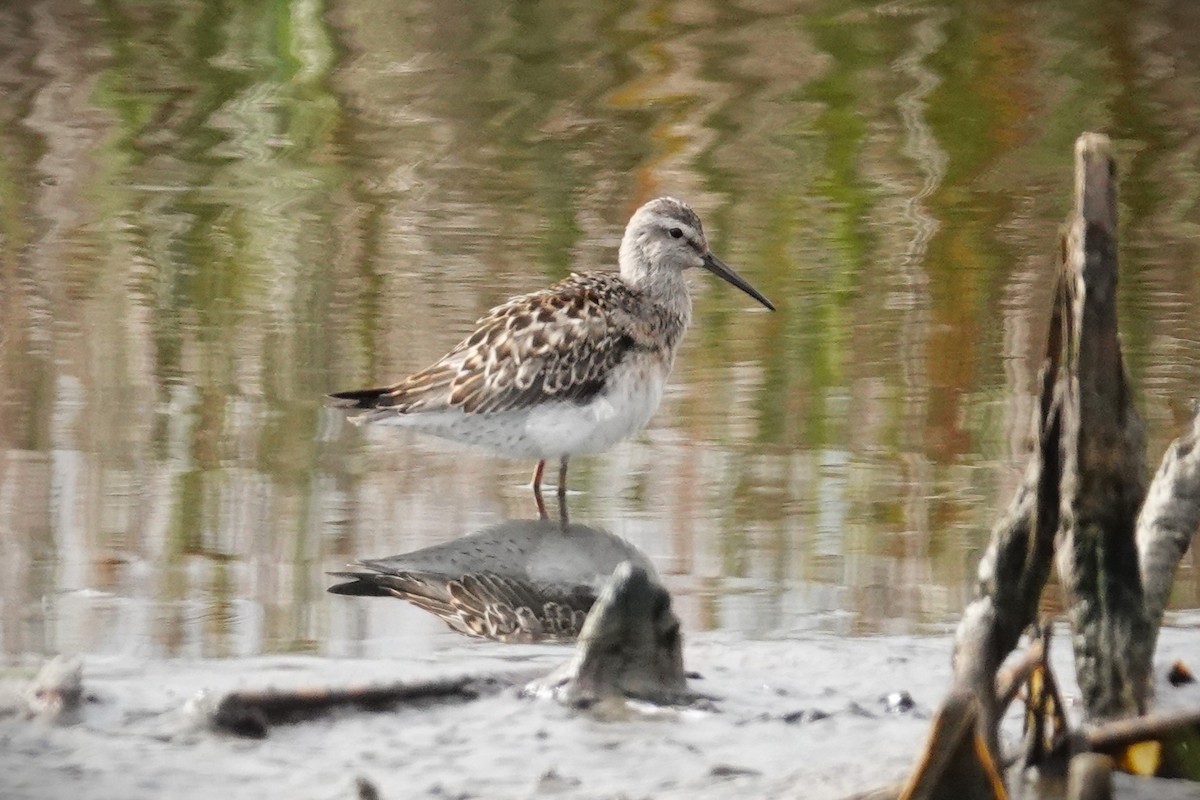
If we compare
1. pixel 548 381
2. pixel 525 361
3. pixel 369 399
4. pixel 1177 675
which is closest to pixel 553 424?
pixel 548 381

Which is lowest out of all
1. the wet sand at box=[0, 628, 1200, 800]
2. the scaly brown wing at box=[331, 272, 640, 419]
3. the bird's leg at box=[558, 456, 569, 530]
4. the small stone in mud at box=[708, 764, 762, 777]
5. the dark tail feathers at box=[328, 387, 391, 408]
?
the small stone in mud at box=[708, 764, 762, 777]

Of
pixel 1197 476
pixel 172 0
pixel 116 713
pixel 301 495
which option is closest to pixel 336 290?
pixel 301 495

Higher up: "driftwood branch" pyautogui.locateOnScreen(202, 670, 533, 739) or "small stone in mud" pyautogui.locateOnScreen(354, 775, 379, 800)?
"driftwood branch" pyautogui.locateOnScreen(202, 670, 533, 739)

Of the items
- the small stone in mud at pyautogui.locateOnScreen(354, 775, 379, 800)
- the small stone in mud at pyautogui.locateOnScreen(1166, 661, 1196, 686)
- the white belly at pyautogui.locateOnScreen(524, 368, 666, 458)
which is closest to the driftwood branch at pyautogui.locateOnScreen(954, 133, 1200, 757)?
the small stone in mud at pyautogui.locateOnScreen(1166, 661, 1196, 686)

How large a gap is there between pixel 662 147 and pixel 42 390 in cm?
538

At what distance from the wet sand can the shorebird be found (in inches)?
85.9

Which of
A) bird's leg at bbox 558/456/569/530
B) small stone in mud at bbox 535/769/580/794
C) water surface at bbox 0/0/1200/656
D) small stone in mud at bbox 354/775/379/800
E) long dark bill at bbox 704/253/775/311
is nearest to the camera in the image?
small stone in mud at bbox 354/775/379/800

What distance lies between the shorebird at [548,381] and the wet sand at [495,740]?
218cm

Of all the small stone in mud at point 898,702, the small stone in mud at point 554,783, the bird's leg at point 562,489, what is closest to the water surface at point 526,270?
the bird's leg at point 562,489

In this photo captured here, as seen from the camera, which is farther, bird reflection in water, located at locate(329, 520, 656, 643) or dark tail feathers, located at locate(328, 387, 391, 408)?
dark tail feathers, located at locate(328, 387, 391, 408)

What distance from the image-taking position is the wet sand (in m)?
4.66

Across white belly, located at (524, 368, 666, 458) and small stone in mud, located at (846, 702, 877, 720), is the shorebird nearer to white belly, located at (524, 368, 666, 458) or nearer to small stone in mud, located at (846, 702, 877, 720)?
white belly, located at (524, 368, 666, 458)

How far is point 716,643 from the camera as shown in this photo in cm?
584

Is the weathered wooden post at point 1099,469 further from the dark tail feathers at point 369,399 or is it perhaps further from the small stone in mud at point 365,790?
the dark tail feathers at point 369,399
